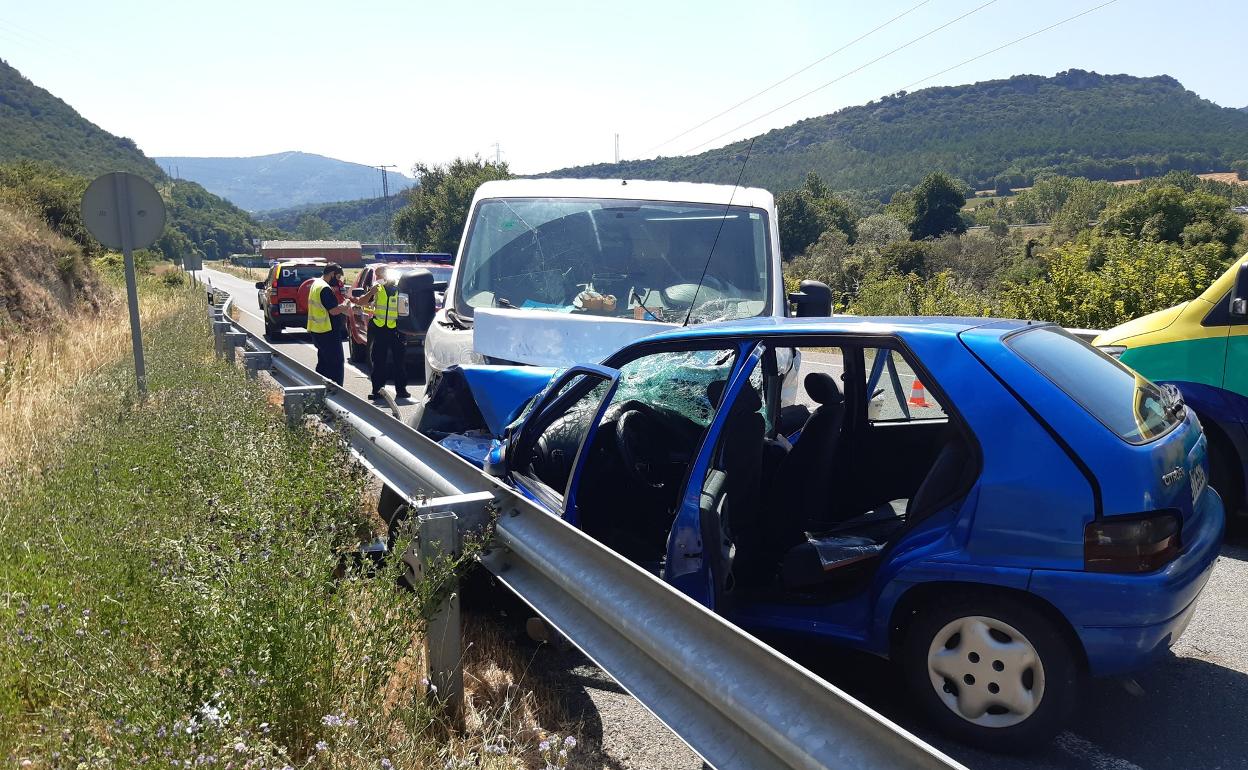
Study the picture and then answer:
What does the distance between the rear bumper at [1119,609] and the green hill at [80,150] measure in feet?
257

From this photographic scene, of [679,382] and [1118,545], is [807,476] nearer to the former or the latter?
[679,382]

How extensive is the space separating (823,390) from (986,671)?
1.47 m

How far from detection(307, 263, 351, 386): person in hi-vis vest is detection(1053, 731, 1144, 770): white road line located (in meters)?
9.56

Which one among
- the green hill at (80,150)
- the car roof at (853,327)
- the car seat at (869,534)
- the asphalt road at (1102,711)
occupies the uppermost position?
the green hill at (80,150)

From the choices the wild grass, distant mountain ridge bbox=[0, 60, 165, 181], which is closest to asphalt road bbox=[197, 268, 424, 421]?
the wild grass

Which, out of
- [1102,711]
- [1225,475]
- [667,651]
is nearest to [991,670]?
[1102,711]

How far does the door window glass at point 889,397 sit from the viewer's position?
4.61 meters

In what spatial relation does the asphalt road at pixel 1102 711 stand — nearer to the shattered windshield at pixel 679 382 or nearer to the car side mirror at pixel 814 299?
the shattered windshield at pixel 679 382

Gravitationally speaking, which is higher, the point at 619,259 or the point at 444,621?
the point at 619,259

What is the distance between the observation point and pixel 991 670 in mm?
3123

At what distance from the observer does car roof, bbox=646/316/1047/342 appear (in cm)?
346

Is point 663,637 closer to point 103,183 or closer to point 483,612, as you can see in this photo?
point 483,612

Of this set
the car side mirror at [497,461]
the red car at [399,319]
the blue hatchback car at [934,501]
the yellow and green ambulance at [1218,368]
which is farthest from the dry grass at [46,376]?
the yellow and green ambulance at [1218,368]

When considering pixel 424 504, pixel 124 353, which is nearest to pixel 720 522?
pixel 424 504
